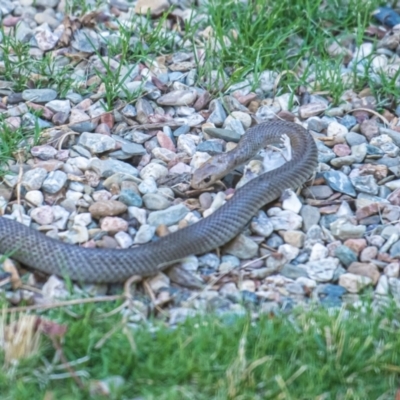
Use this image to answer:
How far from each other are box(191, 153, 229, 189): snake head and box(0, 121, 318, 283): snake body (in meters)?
0.31

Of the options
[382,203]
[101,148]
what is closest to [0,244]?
[101,148]

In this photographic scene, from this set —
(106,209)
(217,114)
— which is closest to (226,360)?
(106,209)

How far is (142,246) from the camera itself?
6.21m

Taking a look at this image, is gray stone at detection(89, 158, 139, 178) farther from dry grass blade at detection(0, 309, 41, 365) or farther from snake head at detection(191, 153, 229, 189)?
dry grass blade at detection(0, 309, 41, 365)

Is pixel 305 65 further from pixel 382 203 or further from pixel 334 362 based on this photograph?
pixel 334 362

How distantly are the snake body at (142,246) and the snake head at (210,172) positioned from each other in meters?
0.31

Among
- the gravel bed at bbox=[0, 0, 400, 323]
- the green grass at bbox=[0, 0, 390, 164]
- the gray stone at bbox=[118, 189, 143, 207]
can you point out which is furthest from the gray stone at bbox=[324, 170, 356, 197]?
the gray stone at bbox=[118, 189, 143, 207]

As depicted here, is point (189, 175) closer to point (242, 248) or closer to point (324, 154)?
point (242, 248)

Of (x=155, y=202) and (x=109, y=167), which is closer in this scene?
(x=155, y=202)

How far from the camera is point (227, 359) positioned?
5.39m

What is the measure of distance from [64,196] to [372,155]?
2361mm

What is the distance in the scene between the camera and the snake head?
701 cm

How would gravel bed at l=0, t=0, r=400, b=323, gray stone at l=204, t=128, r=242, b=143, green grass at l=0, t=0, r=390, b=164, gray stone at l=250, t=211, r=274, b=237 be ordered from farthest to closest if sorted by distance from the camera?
green grass at l=0, t=0, r=390, b=164
gray stone at l=204, t=128, r=242, b=143
gray stone at l=250, t=211, r=274, b=237
gravel bed at l=0, t=0, r=400, b=323

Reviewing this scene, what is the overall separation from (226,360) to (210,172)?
1972mm
